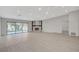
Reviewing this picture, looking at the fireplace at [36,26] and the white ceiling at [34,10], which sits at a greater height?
the white ceiling at [34,10]

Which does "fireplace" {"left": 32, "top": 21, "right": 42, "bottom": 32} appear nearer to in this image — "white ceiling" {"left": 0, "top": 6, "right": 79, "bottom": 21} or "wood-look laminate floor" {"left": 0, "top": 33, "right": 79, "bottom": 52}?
"white ceiling" {"left": 0, "top": 6, "right": 79, "bottom": 21}

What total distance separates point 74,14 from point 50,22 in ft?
17.0

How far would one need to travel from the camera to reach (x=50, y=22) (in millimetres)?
14984

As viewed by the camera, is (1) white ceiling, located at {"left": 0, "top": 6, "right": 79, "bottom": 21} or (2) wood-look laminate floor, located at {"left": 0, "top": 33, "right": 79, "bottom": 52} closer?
(2) wood-look laminate floor, located at {"left": 0, "top": 33, "right": 79, "bottom": 52}

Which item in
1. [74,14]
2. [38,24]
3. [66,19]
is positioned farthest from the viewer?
[38,24]

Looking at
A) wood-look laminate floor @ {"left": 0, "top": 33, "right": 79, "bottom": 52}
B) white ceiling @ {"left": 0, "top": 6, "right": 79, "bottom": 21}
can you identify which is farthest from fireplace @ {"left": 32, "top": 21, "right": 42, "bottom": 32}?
wood-look laminate floor @ {"left": 0, "top": 33, "right": 79, "bottom": 52}

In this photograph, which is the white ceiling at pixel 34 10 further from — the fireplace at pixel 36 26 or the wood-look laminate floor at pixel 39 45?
the fireplace at pixel 36 26

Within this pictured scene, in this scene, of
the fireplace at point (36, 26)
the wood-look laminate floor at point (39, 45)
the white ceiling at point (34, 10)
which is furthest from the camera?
the fireplace at point (36, 26)

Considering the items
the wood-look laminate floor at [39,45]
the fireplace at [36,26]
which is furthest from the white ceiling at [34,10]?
the fireplace at [36,26]

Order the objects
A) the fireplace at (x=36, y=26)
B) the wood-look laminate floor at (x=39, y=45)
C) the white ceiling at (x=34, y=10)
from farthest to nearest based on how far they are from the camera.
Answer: the fireplace at (x=36, y=26)
the white ceiling at (x=34, y=10)
the wood-look laminate floor at (x=39, y=45)

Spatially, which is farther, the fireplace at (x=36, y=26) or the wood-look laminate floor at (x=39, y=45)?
the fireplace at (x=36, y=26)

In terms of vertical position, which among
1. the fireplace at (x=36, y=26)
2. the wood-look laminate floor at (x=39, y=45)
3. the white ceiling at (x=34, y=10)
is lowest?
the wood-look laminate floor at (x=39, y=45)
